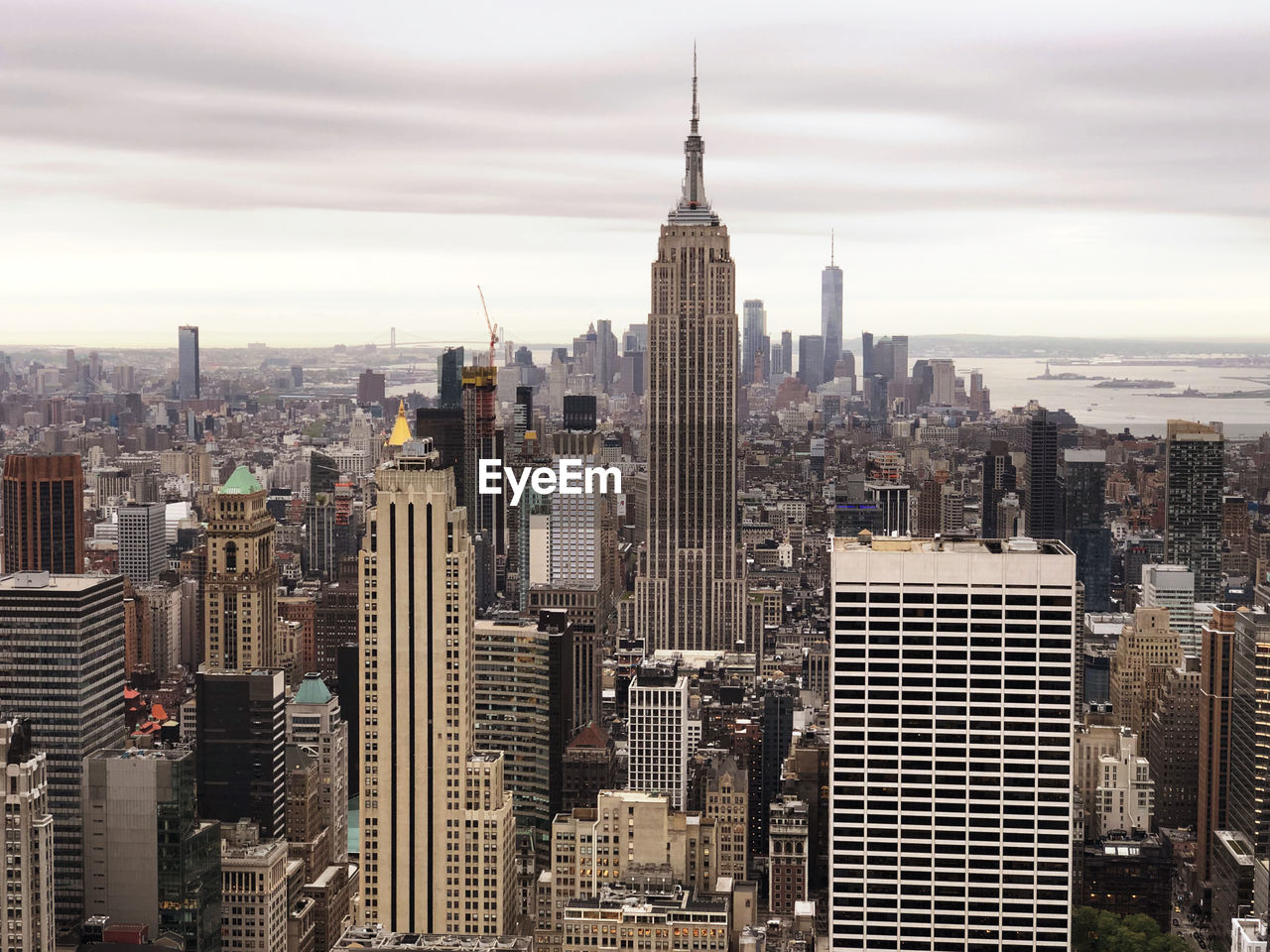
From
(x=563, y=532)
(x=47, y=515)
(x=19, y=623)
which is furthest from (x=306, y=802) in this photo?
(x=563, y=532)

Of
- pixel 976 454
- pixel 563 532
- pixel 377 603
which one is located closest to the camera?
pixel 377 603

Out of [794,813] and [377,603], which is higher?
[377,603]

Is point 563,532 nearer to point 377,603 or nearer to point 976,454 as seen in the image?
point 976,454

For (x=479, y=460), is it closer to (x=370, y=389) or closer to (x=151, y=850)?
(x=370, y=389)

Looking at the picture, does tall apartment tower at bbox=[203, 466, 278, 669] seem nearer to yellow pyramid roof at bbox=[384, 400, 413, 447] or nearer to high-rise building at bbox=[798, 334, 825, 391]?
yellow pyramid roof at bbox=[384, 400, 413, 447]

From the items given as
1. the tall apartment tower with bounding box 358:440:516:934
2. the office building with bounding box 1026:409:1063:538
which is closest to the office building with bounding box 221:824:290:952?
the tall apartment tower with bounding box 358:440:516:934

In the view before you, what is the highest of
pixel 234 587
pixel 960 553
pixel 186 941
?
pixel 960 553

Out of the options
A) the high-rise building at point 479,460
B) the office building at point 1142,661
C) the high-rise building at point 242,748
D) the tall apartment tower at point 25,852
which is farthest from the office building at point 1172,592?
the tall apartment tower at point 25,852
